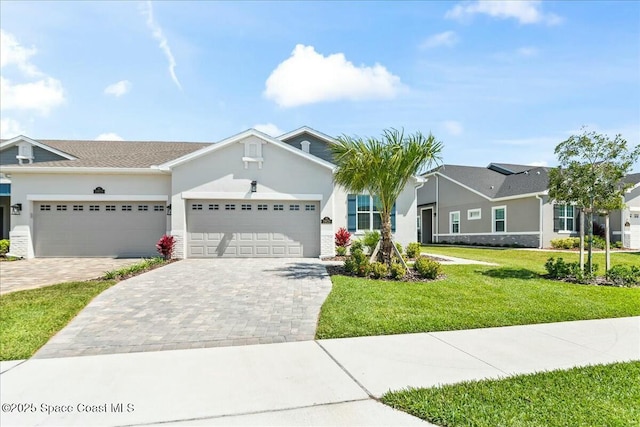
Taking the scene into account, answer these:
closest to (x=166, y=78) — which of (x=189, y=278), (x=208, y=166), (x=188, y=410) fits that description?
(x=208, y=166)

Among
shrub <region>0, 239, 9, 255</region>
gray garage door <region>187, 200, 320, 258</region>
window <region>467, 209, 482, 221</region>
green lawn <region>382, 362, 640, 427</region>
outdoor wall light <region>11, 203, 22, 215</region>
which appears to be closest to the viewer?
green lawn <region>382, 362, 640, 427</region>

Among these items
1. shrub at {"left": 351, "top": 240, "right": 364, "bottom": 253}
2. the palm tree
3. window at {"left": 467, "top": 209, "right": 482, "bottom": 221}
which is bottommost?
shrub at {"left": 351, "top": 240, "right": 364, "bottom": 253}

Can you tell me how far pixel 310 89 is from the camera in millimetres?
14477

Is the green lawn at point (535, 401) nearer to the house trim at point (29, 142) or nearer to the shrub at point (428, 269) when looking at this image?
the shrub at point (428, 269)

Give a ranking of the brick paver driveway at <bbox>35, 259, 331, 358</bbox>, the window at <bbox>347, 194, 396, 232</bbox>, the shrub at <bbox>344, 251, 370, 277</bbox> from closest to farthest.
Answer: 1. the brick paver driveway at <bbox>35, 259, 331, 358</bbox>
2. the shrub at <bbox>344, 251, 370, 277</bbox>
3. the window at <bbox>347, 194, 396, 232</bbox>

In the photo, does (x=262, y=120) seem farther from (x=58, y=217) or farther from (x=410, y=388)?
(x=410, y=388)

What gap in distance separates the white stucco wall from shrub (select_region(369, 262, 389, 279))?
9532mm

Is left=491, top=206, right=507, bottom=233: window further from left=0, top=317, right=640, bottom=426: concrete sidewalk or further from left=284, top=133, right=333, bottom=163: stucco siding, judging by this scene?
left=0, top=317, right=640, bottom=426: concrete sidewalk

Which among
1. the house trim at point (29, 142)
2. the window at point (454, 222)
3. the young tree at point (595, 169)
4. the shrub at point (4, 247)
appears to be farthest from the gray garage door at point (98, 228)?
the window at point (454, 222)

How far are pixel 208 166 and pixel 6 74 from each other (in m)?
6.39

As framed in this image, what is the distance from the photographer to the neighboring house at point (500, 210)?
2022cm

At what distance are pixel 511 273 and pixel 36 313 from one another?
11.6 meters

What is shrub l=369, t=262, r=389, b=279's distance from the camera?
31.1ft

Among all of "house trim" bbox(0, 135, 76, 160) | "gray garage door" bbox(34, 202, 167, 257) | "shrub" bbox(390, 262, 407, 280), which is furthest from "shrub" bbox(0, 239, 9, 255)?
"shrub" bbox(390, 262, 407, 280)
